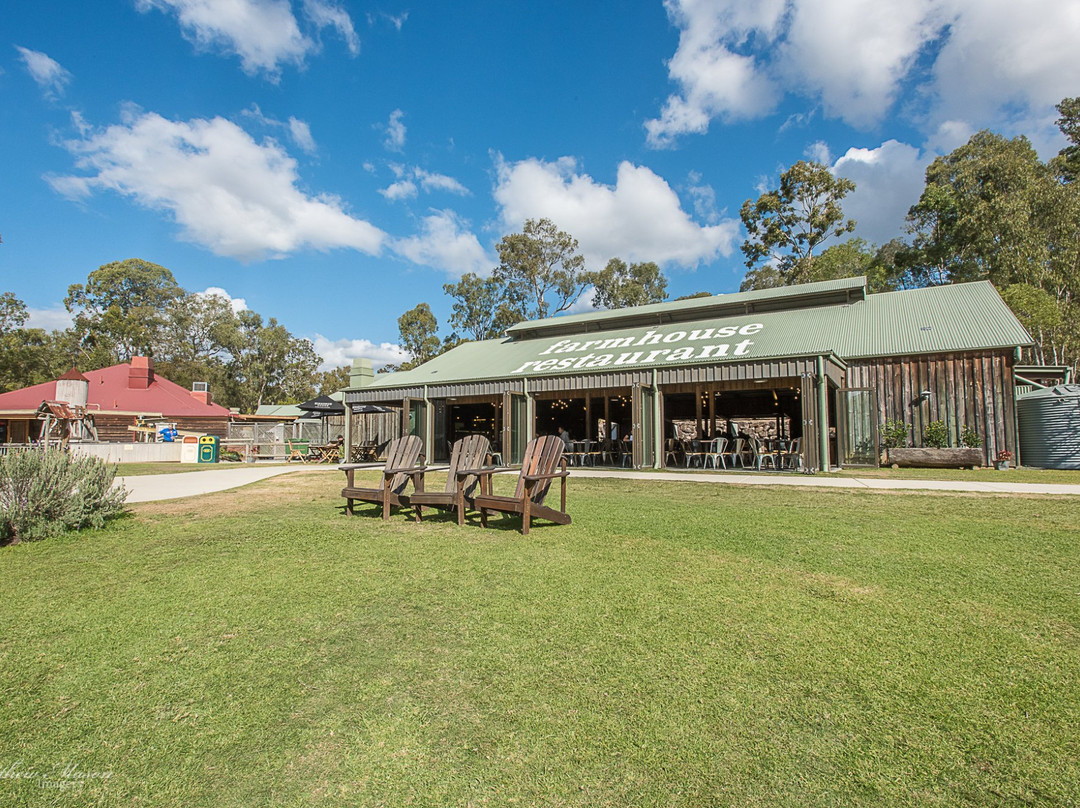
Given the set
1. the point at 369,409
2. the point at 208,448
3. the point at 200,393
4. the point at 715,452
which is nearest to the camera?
the point at 715,452

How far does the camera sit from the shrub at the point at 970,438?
13914mm

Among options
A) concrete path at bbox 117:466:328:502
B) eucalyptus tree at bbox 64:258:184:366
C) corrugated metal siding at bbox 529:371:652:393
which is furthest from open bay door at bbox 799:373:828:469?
→ eucalyptus tree at bbox 64:258:184:366

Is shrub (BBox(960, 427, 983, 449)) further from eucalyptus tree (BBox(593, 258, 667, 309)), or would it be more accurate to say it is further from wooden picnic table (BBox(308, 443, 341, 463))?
eucalyptus tree (BBox(593, 258, 667, 309))

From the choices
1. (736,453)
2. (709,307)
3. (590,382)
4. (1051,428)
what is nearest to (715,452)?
(736,453)

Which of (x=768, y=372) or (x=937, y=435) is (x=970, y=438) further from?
(x=768, y=372)

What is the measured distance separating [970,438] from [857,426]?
100 inches

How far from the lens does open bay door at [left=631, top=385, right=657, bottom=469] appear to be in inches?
574

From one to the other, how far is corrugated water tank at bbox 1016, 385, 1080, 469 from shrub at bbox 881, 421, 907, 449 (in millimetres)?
2761

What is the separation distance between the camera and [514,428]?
55.6 feet

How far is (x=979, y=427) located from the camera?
1400cm

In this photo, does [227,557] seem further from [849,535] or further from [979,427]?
[979,427]

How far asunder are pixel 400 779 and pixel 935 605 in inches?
129

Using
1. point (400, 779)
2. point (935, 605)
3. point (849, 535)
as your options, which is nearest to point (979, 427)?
point (849, 535)

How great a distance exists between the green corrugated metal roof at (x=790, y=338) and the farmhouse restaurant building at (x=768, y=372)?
0.19ft
